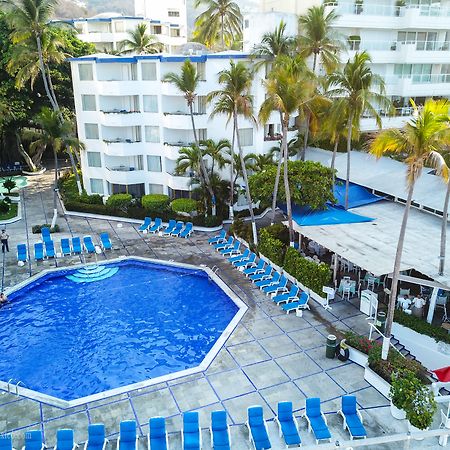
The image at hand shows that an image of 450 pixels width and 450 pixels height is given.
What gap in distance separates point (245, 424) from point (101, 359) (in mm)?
7009

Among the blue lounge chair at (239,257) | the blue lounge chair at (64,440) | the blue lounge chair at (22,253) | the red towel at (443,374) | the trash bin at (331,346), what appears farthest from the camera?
the blue lounge chair at (22,253)

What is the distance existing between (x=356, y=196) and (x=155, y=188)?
16448mm

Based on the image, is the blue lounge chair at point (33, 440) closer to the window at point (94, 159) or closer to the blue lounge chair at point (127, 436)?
the blue lounge chair at point (127, 436)

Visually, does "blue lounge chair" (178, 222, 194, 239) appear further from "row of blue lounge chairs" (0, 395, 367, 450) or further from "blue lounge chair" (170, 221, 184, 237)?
"row of blue lounge chairs" (0, 395, 367, 450)

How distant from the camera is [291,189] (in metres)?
27.2

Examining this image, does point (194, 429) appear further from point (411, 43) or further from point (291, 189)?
point (411, 43)

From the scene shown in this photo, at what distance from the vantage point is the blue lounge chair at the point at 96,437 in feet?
A: 46.8

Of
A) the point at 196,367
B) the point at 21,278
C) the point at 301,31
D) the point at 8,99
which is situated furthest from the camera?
the point at 8,99

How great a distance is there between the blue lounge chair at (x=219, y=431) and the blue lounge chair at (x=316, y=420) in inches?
103

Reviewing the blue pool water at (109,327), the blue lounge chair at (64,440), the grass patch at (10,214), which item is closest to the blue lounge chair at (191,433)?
the blue lounge chair at (64,440)

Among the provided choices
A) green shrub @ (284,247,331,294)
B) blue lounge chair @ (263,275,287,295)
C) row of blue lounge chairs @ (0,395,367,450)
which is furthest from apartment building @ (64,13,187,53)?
row of blue lounge chairs @ (0,395,367,450)

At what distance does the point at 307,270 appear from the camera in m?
23.7

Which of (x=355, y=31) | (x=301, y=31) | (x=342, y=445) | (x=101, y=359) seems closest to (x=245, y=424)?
(x=342, y=445)

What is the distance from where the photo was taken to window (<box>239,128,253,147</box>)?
3572 centimetres
